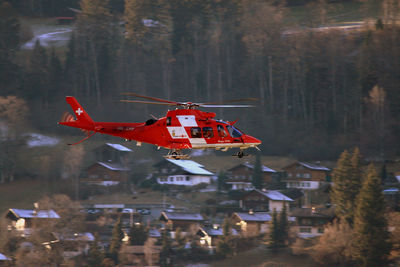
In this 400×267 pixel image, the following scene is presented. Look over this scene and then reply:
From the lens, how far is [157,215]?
9556cm

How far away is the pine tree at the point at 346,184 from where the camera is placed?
315 feet

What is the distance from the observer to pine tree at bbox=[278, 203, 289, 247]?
84.5 metres

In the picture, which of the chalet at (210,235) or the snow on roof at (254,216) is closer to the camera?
the chalet at (210,235)

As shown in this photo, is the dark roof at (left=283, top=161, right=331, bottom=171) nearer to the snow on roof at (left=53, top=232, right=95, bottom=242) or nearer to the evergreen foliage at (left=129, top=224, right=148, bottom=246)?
the evergreen foliage at (left=129, top=224, right=148, bottom=246)

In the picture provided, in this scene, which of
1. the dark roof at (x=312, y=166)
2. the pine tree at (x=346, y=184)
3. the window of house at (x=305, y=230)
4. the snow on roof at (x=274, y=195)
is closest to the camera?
the window of house at (x=305, y=230)

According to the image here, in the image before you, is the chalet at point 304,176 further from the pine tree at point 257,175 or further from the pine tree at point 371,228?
the pine tree at point 371,228

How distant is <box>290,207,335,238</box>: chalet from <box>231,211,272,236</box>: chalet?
391cm

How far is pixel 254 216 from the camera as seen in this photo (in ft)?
309

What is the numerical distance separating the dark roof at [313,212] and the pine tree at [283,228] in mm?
2795

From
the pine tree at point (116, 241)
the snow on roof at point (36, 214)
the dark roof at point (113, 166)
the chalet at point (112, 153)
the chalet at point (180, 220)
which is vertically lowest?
the pine tree at point (116, 241)

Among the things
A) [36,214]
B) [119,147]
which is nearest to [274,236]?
[36,214]

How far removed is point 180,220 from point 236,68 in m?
54.8

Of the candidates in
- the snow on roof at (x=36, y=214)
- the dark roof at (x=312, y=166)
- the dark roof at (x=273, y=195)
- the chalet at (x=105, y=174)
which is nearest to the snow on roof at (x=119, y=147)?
the chalet at (x=105, y=174)

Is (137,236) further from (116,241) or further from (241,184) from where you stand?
(241,184)
